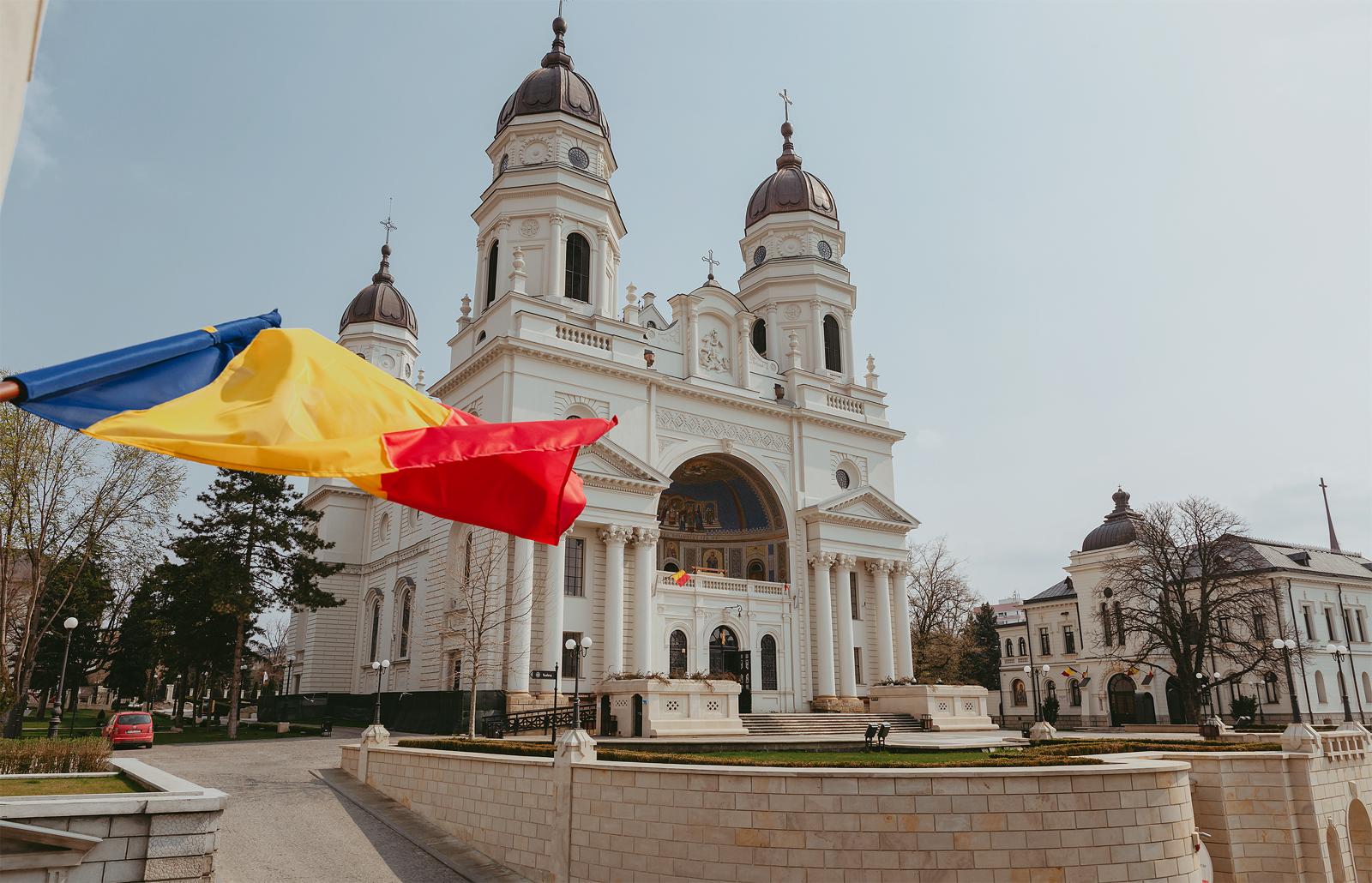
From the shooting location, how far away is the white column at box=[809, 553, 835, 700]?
36.9m

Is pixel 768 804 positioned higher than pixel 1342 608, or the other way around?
pixel 1342 608

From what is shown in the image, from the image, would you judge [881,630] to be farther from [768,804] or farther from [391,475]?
[391,475]

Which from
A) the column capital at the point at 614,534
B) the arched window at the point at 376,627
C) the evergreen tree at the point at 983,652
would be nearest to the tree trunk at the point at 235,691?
the arched window at the point at 376,627

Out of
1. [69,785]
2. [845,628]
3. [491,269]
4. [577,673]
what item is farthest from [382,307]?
[69,785]

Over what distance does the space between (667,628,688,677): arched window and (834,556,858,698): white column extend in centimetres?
726

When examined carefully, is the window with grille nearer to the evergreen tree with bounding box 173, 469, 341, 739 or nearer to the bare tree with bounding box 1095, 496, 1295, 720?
the evergreen tree with bounding box 173, 469, 341, 739

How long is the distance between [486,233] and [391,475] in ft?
109

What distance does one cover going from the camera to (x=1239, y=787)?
19203 millimetres

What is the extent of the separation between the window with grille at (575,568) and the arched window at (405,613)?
29.9 feet

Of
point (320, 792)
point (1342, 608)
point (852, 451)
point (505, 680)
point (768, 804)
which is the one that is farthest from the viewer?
point (1342, 608)

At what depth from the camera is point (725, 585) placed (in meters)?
36.3

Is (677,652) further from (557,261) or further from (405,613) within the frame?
(557,261)

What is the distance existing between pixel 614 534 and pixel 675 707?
6.80m

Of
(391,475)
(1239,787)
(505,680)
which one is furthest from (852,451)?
(391,475)
